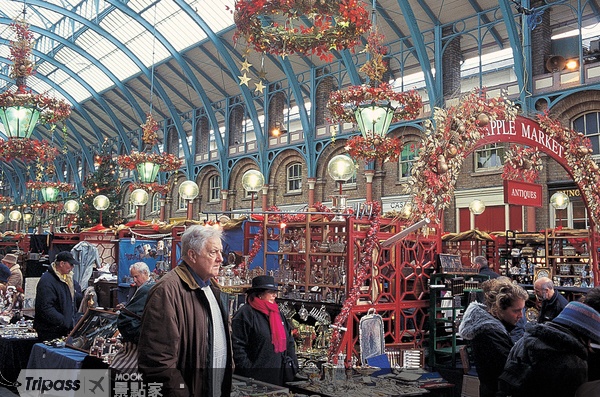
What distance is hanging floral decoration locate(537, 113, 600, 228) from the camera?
9.67 m

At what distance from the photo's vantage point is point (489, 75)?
1856cm

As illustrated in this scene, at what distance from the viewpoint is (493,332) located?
391 cm

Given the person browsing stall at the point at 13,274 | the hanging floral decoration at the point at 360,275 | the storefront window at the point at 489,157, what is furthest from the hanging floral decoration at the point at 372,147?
the storefront window at the point at 489,157

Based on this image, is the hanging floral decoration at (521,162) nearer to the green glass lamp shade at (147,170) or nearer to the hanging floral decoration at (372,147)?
the hanging floral decoration at (372,147)

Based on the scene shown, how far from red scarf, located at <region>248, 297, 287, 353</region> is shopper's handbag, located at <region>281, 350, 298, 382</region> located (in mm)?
119

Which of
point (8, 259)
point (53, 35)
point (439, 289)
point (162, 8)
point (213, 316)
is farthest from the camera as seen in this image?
point (53, 35)

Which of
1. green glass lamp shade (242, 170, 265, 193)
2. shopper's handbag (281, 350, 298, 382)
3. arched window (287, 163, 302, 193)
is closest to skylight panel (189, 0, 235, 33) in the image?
arched window (287, 163, 302, 193)

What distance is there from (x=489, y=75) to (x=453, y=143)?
12.3 m

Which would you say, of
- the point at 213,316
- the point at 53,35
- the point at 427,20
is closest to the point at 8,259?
the point at 213,316

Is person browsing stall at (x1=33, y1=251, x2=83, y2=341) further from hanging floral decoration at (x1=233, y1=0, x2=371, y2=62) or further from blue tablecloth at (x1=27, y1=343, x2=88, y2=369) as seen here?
hanging floral decoration at (x1=233, y1=0, x2=371, y2=62)

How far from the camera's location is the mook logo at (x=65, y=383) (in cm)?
443

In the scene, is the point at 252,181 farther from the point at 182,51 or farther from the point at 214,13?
the point at 182,51

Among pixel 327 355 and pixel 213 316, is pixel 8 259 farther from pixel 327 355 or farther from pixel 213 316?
pixel 213 316

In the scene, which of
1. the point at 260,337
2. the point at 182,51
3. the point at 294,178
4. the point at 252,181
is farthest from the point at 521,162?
the point at 182,51
